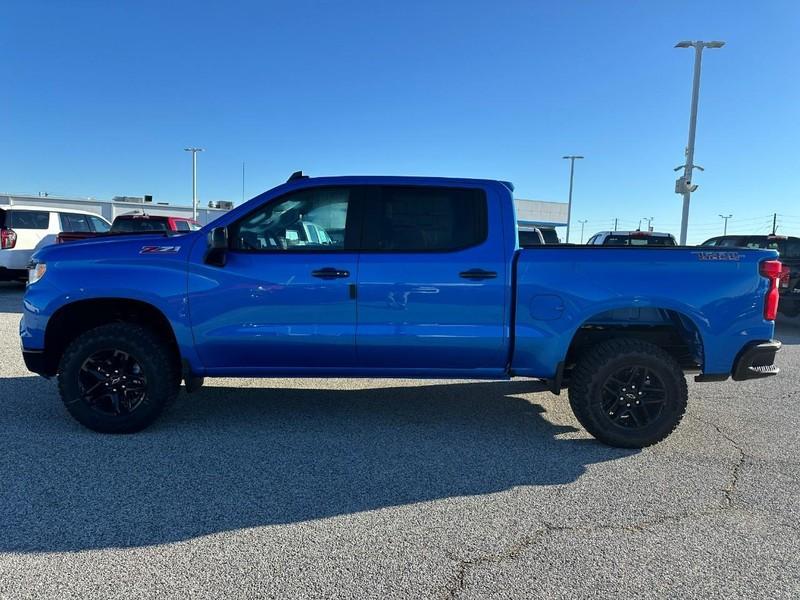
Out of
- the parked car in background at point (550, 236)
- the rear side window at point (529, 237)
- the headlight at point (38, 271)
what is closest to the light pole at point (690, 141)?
the parked car in background at point (550, 236)

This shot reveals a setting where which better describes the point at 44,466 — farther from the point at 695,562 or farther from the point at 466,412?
the point at 695,562

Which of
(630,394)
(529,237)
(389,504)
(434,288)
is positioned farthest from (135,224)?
(630,394)

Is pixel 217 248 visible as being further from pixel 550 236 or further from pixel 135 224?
pixel 550 236

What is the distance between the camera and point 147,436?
4285 millimetres

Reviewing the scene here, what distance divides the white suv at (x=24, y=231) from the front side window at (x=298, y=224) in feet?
34.0

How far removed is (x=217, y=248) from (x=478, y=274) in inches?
75.9

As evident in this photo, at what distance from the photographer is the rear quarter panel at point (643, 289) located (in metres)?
4.05

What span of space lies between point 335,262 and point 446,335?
983 millimetres

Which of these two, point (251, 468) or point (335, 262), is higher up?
point (335, 262)

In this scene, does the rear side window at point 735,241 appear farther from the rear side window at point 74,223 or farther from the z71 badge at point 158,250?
the rear side window at point 74,223

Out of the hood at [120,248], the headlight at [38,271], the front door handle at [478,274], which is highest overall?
the hood at [120,248]

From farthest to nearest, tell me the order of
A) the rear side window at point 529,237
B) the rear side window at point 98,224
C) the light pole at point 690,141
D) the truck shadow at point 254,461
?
the light pole at point 690,141
the rear side window at point 98,224
the rear side window at point 529,237
the truck shadow at point 254,461

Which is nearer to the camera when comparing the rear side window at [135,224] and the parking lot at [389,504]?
the parking lot at [389,504]

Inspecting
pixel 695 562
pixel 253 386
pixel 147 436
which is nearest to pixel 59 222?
pixel 253 386
